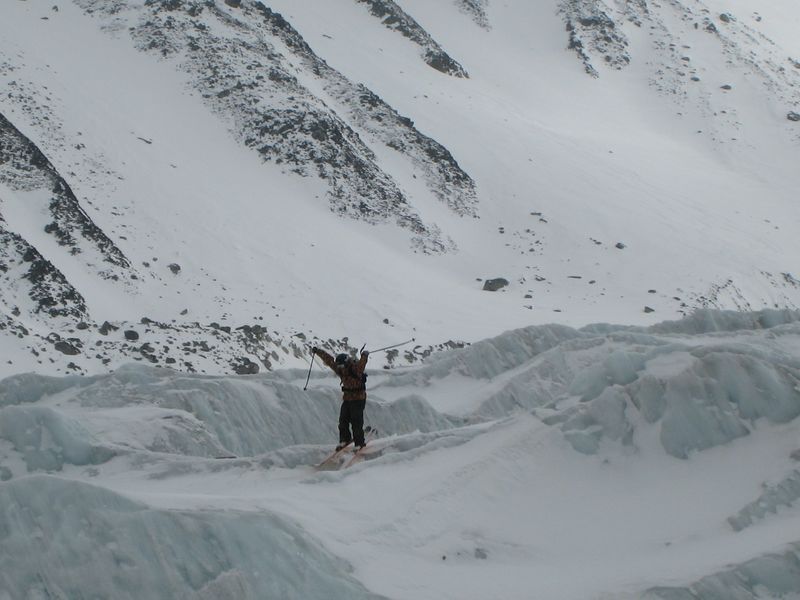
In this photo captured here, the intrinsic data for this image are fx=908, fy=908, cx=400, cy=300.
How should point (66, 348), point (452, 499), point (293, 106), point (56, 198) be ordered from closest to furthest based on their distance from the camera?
point (452, 499) < point (66, 348) < point (56, 198) < point (293, 106)

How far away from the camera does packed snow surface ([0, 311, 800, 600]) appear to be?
774 centimetres

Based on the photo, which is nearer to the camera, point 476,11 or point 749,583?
point 749,583

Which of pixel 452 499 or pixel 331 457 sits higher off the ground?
pixel 452 499

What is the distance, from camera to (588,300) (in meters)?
34.1

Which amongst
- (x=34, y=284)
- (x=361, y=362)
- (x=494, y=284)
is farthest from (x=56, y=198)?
(x=361, y=362)

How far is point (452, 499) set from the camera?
945cm

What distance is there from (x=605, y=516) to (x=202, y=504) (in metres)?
4.00

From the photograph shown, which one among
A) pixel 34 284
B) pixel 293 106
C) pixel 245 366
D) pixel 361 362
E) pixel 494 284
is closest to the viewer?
pixel 361 362

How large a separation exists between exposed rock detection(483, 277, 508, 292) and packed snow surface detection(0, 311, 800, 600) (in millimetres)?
20840

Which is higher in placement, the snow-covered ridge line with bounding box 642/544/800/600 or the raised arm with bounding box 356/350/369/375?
the snow-covered ridge line with bounding box 642/544/800/600

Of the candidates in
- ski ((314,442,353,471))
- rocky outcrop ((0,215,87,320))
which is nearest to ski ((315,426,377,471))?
ski ((314,442,353,471))

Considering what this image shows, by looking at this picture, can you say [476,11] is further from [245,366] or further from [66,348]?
[66,348]

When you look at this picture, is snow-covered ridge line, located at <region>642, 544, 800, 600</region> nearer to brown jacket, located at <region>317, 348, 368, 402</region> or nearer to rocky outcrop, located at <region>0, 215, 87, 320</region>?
brown jacket, located at <region>317, 348, 368, 402</region>

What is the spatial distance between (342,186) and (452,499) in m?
29.2
